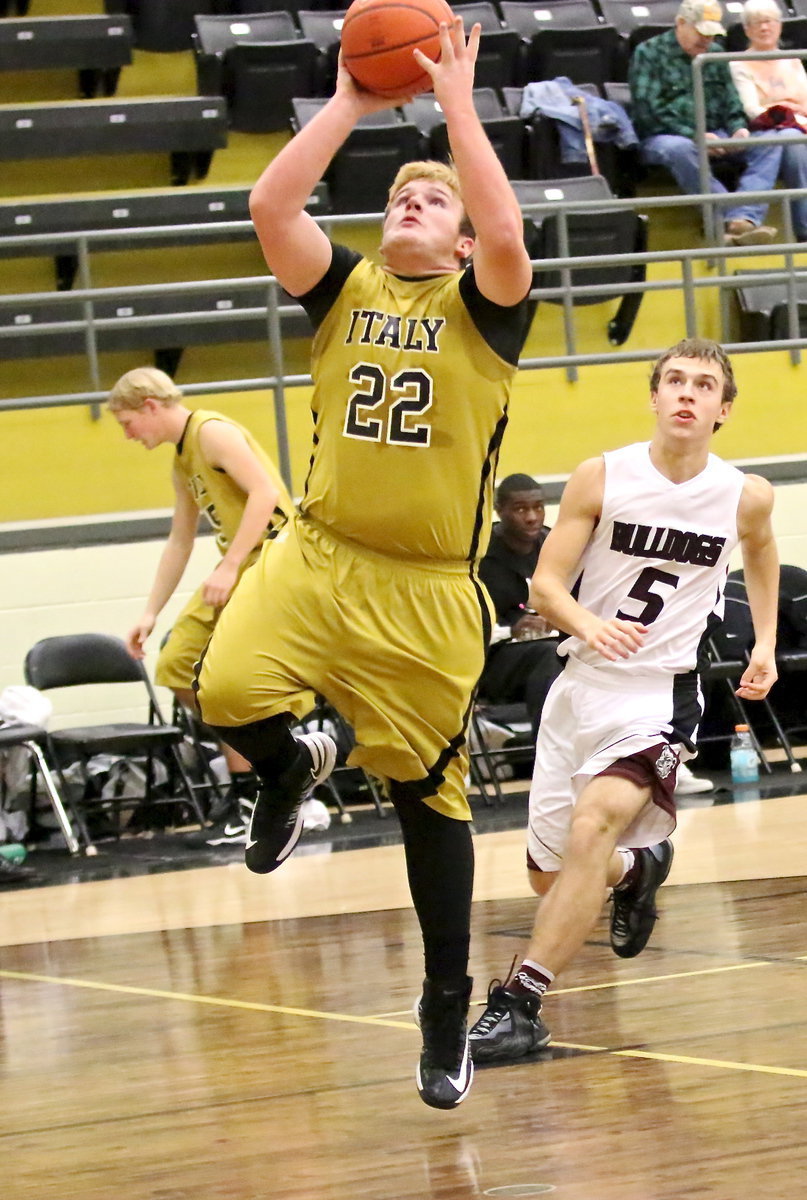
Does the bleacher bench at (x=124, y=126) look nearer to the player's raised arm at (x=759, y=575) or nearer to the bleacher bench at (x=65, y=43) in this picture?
the bleacher bench at (x=65, y=43)

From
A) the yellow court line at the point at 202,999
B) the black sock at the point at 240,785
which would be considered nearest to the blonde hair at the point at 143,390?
the black sock at the point at 240,785

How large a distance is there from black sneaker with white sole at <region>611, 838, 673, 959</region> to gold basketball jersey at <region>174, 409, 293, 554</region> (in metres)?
2.83

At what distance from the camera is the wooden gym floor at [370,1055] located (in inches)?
121

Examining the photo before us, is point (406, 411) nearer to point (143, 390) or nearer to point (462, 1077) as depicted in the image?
point (462, 1077)

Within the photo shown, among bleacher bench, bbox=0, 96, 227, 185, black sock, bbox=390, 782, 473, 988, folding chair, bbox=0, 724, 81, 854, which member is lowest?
folding chair, bbox=0, 724, 81, 854

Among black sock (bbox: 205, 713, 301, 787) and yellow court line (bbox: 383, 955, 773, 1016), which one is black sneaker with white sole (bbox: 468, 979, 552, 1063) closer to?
yellow court line (bbox: 383, 955, 773, 1016)

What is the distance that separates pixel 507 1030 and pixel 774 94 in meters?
8.49

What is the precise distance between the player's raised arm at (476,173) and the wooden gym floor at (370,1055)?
1.55 meters

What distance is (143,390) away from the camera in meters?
6.96

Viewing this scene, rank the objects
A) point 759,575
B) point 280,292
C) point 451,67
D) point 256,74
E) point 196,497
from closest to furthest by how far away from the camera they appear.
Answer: point 451,67 < point 759,575 < point 196,497 < point 280,292 < point 256,74

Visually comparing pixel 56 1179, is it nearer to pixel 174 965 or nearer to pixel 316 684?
pixel 316 684

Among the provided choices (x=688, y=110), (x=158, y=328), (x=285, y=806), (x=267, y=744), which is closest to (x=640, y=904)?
(x=285, y=806)

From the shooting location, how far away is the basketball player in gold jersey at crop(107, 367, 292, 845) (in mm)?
6750

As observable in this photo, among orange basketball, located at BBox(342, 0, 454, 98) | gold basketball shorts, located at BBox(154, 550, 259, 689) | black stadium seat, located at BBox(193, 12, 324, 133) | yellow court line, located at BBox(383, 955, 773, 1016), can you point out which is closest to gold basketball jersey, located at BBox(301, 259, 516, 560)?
orange basketball, located at BBox(342, 0, 454, 98)
